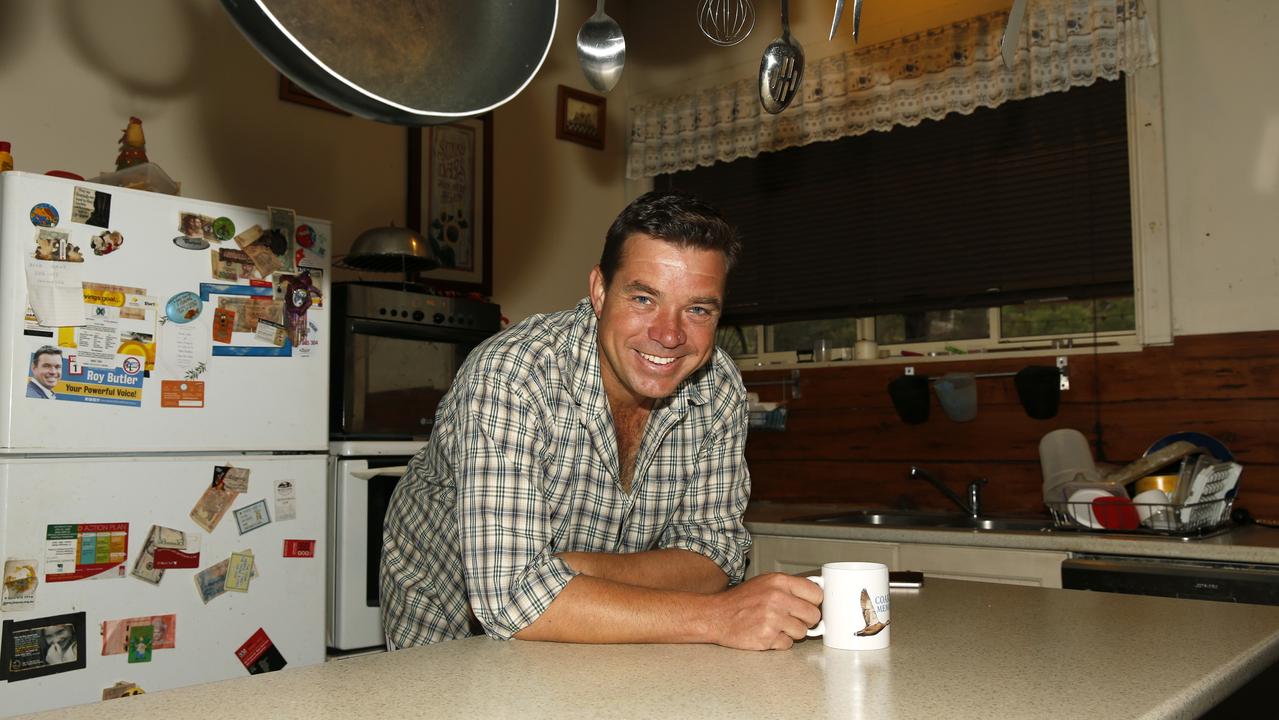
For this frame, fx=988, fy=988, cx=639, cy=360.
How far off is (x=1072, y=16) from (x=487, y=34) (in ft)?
8.89

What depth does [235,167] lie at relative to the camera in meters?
3.08

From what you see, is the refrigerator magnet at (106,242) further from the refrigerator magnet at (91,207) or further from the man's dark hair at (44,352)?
the man's dark hair at (44,352)

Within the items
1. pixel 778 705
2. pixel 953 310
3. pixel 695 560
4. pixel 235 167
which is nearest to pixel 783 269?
pixel 953 310

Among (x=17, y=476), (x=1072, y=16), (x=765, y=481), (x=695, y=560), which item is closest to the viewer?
(x=695, y=560)

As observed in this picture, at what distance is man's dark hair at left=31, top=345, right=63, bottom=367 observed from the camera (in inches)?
81.8

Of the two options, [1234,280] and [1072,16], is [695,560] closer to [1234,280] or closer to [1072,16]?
[1234,280]

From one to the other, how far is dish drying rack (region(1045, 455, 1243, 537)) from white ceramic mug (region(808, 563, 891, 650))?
1633 mm

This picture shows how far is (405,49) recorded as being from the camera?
0.88m

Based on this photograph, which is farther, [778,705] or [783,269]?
[783,269]

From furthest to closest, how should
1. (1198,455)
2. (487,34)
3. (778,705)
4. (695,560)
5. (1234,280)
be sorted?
(1234,280)
(1198,455)
(695,560)
(487,34)
(778,705)

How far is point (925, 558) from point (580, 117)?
7.80 ft

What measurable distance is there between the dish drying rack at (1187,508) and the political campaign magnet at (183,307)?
2.24 meters

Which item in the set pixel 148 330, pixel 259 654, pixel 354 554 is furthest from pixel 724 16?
pixel 259 654

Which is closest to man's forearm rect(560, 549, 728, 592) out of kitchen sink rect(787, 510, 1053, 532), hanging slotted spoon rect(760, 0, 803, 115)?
hanging slotted spoon rect(760, 0, 803, 115)
